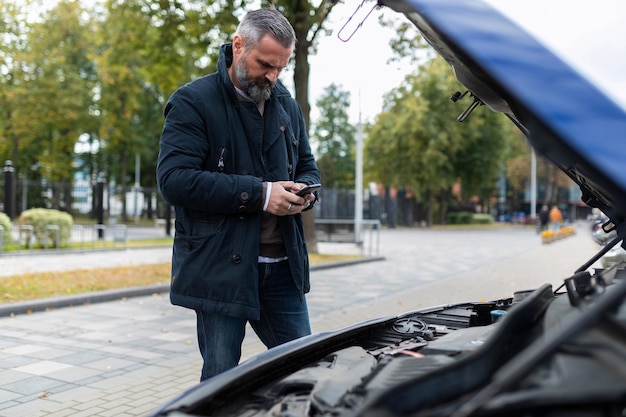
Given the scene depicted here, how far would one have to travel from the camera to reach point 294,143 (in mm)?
3004

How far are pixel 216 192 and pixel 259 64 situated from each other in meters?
0.58

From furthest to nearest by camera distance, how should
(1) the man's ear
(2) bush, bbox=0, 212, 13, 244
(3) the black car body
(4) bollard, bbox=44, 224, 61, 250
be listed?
(4) bollard, bbox=44, 224, 61, 250 → (2) bush, bbox=0, 212, 13, 244 → (1) the man's ear → (3) the black car body

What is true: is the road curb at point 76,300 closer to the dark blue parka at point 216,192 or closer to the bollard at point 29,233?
the dark blue parka at point 216,192

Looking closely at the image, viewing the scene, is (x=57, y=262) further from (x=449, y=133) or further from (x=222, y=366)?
(x=449, y=133)

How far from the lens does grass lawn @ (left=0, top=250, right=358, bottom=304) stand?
9062mm

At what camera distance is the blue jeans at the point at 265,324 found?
8.68 ft

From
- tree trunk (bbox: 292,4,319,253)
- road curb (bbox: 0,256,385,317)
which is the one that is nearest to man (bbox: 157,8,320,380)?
road curb (bbox: 0,256,385,317)

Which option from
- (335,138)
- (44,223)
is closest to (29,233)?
(44,223)

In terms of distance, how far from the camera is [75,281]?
10.5 m

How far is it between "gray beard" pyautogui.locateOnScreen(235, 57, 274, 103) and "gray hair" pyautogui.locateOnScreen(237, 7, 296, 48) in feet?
0.36

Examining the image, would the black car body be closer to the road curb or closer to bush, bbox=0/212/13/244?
the road curb

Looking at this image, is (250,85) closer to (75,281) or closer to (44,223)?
(75,281)

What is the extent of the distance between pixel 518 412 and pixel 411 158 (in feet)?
135

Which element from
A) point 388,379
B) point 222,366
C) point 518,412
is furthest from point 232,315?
point 518,412
